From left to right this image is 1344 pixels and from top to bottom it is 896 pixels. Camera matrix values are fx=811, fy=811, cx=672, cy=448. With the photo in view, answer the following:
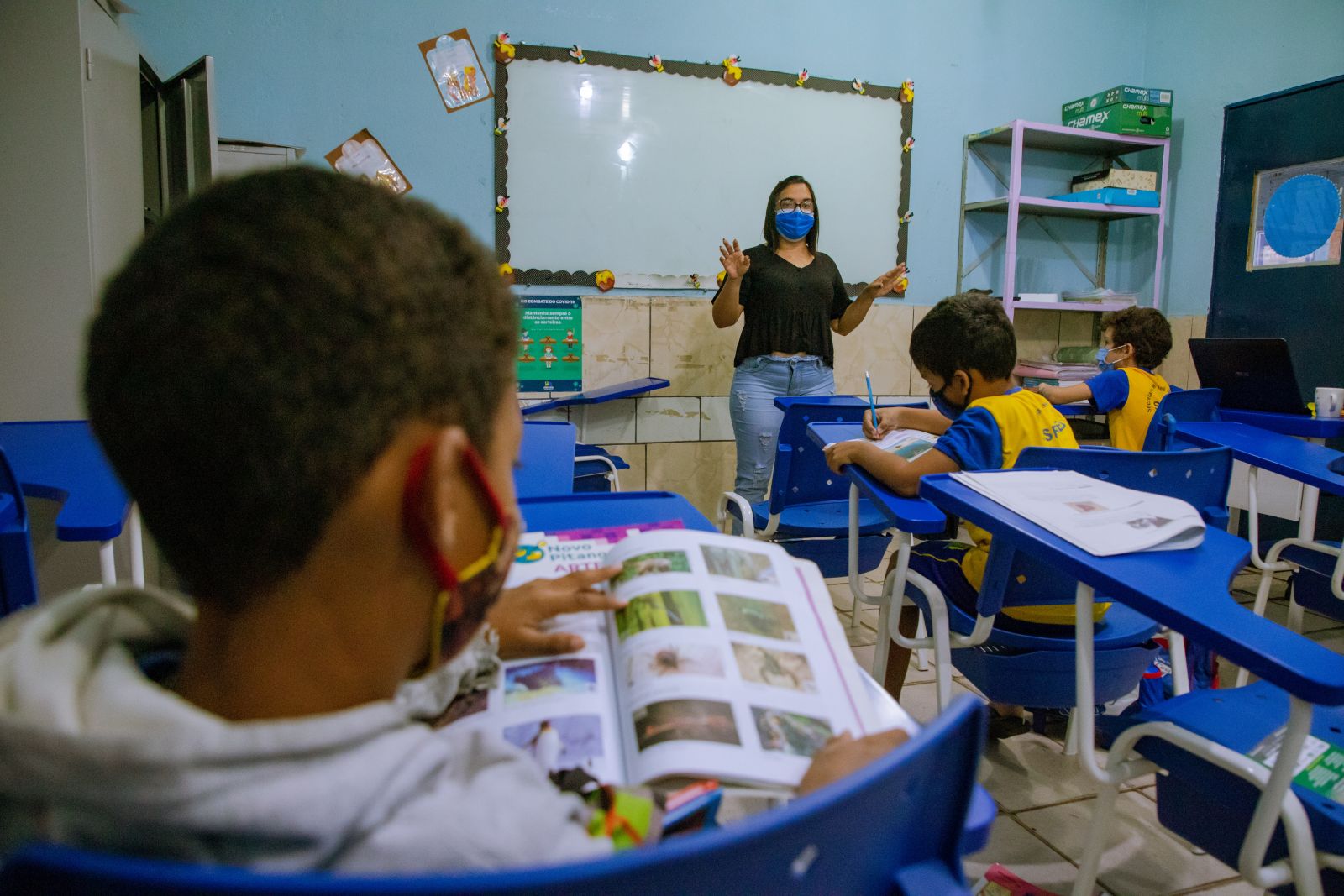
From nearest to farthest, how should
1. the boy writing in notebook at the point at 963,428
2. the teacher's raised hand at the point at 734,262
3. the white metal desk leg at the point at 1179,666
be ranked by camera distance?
the white metal desk leg at the point at 1179,666 → the boy writing in notebook at the point at 963,428 → the teacher's raised hand at the point at 734,262

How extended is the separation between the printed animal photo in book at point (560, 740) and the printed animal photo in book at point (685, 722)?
3cm

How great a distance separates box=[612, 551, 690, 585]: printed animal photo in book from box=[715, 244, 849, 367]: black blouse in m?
2.61

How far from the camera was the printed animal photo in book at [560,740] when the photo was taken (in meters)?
0.55

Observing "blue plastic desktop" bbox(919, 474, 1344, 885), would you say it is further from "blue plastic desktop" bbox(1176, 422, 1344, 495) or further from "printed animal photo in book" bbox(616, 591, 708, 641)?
"blue plastic desktop" bbox(1176, 422, 1344, 495)

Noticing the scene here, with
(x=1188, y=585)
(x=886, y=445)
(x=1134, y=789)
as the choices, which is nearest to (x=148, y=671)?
(x=1188, y=585)

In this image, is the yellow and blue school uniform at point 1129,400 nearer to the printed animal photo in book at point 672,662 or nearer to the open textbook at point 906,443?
the open textbook at point 906,443

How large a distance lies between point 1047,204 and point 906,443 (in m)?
2.78

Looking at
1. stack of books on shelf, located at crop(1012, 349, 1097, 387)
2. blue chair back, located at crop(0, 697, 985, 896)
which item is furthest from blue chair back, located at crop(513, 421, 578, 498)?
stack of books on shelf, located at crop(1012, 349, 1097, 387)

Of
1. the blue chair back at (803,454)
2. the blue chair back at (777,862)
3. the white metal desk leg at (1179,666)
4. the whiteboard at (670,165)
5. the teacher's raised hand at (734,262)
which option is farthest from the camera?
the whiteboard at (670,165)

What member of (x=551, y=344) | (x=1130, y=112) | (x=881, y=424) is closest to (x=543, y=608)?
(x=881, y=424)

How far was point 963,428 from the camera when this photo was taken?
A: 1646 mm

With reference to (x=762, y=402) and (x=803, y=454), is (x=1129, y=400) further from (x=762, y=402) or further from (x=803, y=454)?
(x=762, y=402)

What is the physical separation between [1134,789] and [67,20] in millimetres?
3143

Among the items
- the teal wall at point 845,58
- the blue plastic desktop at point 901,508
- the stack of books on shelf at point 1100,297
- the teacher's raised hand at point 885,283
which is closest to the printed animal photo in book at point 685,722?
the blue plastic desktop at point 901,508
